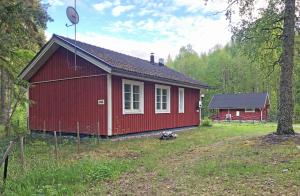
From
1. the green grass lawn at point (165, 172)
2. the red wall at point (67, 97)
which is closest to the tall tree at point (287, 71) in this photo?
the green grass lawn at point (165, 172)

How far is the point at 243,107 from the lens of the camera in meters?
45.2

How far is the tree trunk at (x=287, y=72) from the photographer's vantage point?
1154 cm

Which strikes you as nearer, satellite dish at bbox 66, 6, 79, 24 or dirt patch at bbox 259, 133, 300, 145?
dirt patch at bbox 259, 133, 300, 145

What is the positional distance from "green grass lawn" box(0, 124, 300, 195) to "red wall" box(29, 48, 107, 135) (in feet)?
12.4

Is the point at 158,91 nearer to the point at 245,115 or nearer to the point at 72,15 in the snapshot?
the point at 72,15

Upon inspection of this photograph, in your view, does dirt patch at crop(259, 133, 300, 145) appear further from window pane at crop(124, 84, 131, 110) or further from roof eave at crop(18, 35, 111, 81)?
roof eave at crop(18, 35, 111, 81)

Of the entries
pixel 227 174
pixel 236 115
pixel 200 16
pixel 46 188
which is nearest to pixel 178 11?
pixel 200 16

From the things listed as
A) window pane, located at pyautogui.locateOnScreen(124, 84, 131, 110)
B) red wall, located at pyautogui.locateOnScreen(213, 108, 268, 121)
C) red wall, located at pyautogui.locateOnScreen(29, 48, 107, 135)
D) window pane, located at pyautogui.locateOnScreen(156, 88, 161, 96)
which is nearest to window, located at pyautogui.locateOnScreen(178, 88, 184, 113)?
window pane, located at pyautogui.locateOnScreen(156, 88, 161, 96)

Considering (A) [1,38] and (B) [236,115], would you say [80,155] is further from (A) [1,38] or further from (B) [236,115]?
(B) [236,115]

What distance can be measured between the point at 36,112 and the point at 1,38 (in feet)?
29.8

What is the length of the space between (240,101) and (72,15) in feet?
120

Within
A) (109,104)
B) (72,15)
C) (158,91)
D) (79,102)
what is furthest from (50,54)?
(158,91)

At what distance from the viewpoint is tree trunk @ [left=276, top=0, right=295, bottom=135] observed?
1154 centimetres

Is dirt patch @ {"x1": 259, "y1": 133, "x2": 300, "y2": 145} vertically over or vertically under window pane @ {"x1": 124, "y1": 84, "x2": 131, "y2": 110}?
under
